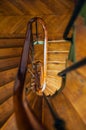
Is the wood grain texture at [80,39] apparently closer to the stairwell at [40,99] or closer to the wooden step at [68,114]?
the stairwell at [40,99]

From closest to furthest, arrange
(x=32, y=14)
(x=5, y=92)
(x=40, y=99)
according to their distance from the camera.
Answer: (x=5, y=92) → (x=40, y=99) → (x=32, y=14)

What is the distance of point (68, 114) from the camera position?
1.80 meters

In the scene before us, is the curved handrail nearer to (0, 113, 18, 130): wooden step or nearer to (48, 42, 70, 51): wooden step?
(0, 113, 18, 130): wooden step

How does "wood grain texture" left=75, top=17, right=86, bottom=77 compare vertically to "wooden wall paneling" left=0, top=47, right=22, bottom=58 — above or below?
above

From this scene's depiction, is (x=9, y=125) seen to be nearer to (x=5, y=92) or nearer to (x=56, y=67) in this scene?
(x=5, y=92)

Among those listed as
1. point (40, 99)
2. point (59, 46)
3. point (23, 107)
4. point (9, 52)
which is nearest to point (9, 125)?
point (23, 107)

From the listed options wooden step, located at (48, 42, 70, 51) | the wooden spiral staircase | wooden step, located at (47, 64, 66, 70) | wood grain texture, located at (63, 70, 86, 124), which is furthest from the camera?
wooden step, located at (47, 64, 66, 70)

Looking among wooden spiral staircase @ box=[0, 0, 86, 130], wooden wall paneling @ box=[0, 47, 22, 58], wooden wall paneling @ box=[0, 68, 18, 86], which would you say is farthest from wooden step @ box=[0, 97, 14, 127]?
wooden wall paneling @ box=[0, 47, 22, 58]

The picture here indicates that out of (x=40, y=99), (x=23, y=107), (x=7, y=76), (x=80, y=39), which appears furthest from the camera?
(x=40, y=99)

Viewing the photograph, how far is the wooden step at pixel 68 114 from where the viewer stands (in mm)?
1588

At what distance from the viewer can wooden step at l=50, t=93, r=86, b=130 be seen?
159cm

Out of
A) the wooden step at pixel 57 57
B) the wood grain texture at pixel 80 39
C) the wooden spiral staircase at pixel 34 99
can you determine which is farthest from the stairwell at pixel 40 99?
the wooden step at pixel 57 57

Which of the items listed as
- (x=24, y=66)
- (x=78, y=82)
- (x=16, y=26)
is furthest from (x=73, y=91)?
(x=16, y=26)

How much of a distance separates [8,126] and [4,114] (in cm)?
19
